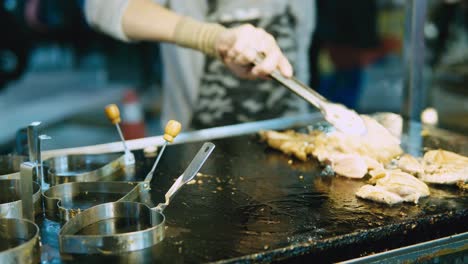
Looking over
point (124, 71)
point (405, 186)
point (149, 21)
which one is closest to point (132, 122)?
point (124, 71)

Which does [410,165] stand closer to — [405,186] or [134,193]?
[405,186]

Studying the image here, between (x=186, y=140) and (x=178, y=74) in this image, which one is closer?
(x=186, y=140)

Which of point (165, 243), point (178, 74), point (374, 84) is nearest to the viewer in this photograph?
point (165, 243)

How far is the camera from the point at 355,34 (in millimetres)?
5777

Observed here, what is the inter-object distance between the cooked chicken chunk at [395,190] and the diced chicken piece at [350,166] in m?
0.15

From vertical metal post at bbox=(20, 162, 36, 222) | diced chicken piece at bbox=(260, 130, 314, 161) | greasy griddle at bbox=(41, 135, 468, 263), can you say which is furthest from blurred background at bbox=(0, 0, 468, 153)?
vertical metal post at bbox=(20, 162, 36, 222)

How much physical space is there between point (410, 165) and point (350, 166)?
0.23 m

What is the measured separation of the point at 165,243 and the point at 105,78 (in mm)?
5264

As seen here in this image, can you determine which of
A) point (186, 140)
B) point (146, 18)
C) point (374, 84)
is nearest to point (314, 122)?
point (186, 140)

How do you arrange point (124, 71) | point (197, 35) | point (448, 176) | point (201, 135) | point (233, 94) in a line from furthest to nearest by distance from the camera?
point (124, 71) < point (233, 94) < point (201, 135) < point (197, 35) < point (448, 176)

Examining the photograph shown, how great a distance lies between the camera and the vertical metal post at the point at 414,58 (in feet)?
9.13

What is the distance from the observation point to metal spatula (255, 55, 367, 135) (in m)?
2.27

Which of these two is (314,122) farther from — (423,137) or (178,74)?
(178,74)

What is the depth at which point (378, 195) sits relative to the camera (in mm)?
1876
